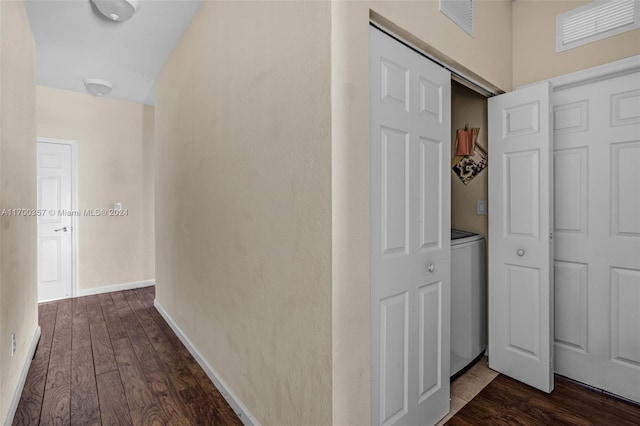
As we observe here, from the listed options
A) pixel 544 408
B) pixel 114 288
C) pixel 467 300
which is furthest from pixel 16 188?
pixel 544 408

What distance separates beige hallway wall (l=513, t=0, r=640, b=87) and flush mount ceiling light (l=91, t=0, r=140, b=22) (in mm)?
2754

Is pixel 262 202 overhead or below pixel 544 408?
overhead

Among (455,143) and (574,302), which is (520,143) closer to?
(455,143)

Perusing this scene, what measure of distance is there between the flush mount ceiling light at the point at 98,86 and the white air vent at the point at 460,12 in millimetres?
3819

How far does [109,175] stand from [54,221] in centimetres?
87

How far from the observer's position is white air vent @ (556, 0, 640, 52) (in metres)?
1.88

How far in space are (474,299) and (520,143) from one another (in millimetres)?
1157

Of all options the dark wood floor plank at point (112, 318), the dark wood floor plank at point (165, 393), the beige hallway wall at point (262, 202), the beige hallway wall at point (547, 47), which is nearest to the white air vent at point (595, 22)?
the beige hallway wall at point (547, 47)

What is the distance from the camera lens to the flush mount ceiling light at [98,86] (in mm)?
3657

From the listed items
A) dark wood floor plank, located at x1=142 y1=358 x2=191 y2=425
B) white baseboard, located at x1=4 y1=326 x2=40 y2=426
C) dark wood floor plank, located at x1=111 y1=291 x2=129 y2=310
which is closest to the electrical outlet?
dark wood floor plank, located at x1=142 y1=358 x2=191 y2=425

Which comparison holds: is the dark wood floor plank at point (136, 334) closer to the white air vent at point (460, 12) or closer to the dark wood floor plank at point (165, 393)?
the dark wood floor plank at point (165, 393)

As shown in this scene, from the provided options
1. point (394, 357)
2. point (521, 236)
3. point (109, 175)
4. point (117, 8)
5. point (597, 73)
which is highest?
point (117, 8)

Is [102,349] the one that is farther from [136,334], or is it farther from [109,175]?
[109,175]

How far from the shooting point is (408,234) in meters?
1.53
